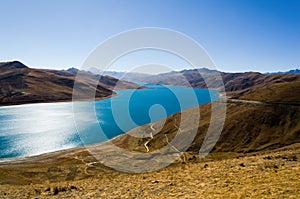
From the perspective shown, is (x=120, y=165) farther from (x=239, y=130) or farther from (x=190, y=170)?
(x=239, y=130)

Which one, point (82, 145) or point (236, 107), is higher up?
point (236, 107)

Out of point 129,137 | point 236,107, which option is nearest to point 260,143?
point 236,107

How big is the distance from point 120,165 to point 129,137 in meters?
38.2

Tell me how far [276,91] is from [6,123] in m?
145

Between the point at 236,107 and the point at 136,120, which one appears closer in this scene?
the point at 236,107

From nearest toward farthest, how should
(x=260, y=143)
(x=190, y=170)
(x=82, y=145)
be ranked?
1. (x=190, y=170)
2. (x=260, y=143)
3. (x=82, y=145)

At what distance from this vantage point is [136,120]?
154m

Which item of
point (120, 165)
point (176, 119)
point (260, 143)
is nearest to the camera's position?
point (120, 165)

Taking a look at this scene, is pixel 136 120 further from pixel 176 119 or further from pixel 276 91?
pixel 276 91

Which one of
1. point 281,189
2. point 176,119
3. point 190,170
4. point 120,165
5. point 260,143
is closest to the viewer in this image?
point 281,189

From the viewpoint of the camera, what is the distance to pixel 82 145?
322ft

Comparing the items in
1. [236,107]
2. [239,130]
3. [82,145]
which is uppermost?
[236,107]

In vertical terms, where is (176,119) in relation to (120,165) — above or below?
above

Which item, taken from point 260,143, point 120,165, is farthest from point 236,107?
point 120,165
